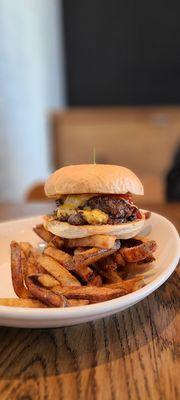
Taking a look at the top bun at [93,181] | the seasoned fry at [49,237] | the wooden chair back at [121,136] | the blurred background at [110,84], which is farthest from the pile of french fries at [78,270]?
the wooden chair back at [121,136]

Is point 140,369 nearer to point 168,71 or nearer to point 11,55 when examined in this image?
point 11,55

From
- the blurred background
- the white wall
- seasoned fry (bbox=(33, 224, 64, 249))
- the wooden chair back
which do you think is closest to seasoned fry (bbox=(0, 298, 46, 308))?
seasoned fry (bbox=(33, 224, 64, 249))

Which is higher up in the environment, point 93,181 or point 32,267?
point 93,181

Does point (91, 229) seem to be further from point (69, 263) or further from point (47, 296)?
point (47, 296)

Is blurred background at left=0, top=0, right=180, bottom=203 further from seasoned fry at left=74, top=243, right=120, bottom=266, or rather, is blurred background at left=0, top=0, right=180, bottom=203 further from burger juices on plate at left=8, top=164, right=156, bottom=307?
seasoned fry at left=74, top=243, right=120, bottom=266

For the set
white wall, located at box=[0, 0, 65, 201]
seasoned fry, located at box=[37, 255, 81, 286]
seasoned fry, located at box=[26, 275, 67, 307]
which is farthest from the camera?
white wall, located at box=[0, 0, 65, 201]

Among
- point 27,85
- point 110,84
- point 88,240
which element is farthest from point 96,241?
point 110,84

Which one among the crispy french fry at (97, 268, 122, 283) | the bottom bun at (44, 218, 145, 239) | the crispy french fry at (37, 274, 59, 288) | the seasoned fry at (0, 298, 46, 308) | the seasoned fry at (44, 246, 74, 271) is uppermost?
the bottom bun at (44, 218, 145, 239)
